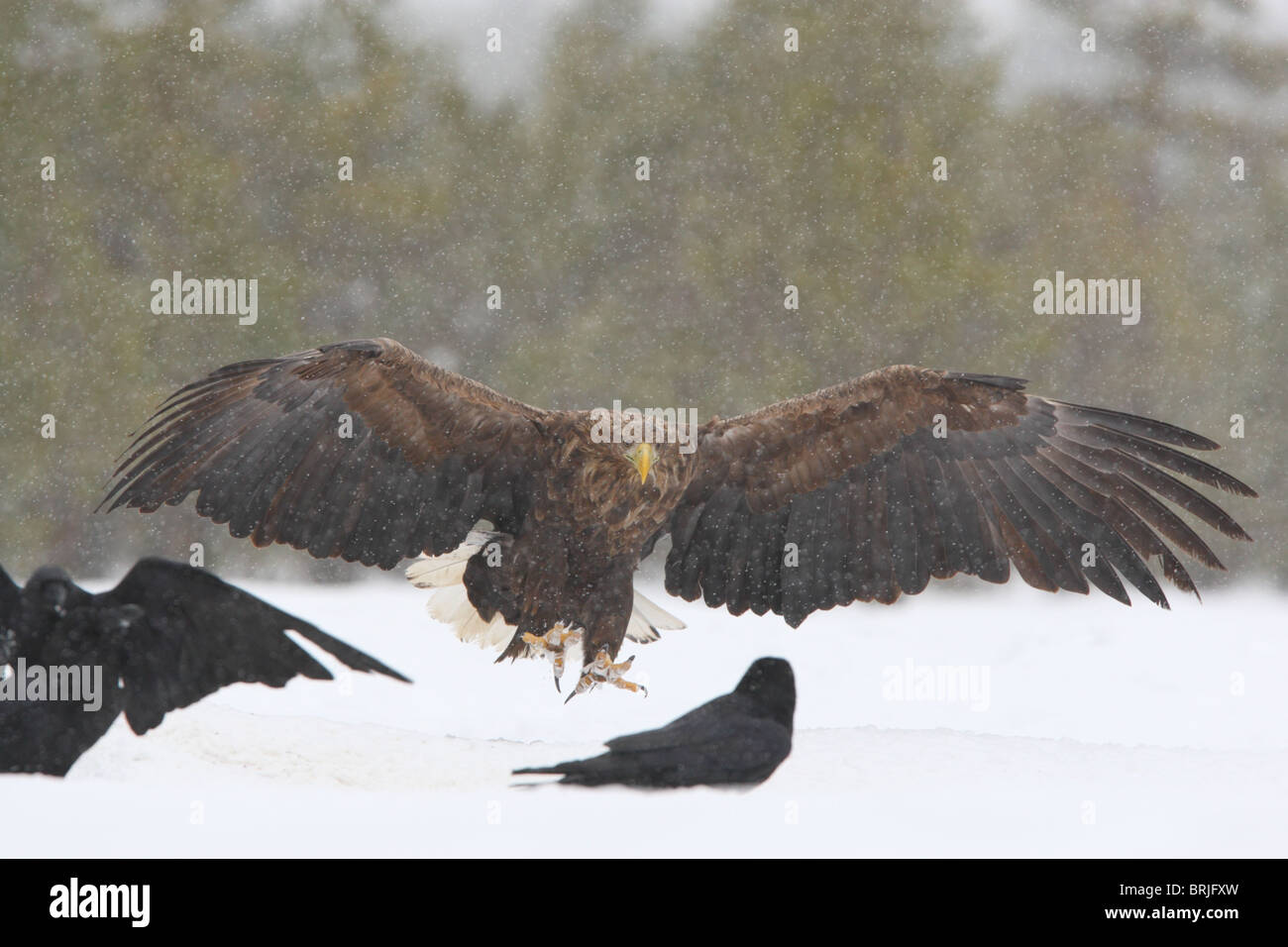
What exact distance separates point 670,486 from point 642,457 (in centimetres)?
25

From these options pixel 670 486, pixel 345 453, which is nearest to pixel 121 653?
pixel 345 453

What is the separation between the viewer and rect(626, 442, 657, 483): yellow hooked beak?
4594mm

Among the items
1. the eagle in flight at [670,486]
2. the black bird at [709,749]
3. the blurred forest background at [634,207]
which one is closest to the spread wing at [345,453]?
the eagle in flight at [670,486]

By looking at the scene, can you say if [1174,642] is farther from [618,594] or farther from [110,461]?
[110,461]

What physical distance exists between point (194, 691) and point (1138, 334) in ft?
24.1

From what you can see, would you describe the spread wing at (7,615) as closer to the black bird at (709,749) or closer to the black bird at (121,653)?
the black bird at (121,653)

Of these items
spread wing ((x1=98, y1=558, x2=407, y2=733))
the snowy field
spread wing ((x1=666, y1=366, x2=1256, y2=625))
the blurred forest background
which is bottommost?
the snowy field

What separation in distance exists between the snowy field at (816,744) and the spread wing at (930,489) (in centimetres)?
82

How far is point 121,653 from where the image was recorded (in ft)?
13.8

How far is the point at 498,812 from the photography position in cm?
409

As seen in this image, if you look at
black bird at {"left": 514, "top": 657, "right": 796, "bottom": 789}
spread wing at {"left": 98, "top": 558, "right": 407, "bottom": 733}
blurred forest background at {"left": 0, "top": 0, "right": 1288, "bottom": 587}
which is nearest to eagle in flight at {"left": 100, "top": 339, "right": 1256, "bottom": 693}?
spread wing at {"left": 98, "top": 558, "right": 407, "bottom": 733}

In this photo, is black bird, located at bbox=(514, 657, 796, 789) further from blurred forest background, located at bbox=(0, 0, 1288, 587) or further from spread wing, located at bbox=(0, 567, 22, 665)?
blurred forest background, located at bbox=(0, 0, 1288, 587)

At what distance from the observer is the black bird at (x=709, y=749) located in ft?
13.8

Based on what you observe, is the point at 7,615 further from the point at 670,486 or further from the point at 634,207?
the point at 634,207
